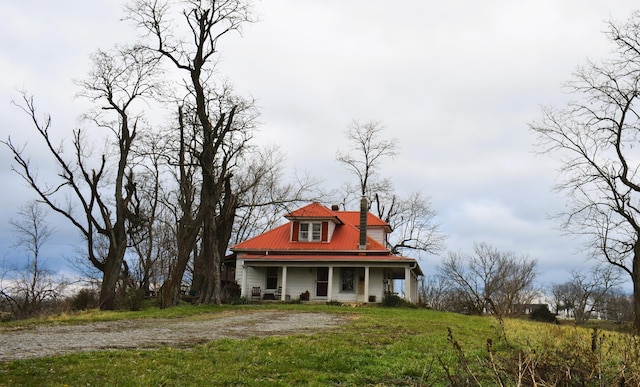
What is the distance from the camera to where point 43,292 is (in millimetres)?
34156

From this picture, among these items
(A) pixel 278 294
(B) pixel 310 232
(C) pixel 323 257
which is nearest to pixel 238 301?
(A) pixel 278 294

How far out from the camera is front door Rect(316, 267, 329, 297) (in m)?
32.4

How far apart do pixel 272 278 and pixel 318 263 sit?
11.7 feet

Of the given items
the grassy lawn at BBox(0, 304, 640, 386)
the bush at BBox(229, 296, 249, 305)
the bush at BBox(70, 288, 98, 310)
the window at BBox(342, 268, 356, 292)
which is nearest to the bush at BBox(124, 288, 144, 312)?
the bush at BBox(70, 288, 98, 310)

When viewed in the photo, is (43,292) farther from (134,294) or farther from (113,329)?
(113,329)

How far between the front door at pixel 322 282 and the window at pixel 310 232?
193 centimetres

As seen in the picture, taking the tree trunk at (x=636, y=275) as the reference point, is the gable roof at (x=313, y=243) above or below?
above

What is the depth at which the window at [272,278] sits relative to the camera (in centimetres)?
3309

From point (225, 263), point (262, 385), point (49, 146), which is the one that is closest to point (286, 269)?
point (225, 263)

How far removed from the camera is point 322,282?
32500 millimetres

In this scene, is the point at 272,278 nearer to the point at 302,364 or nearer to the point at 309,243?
the point at 309,243

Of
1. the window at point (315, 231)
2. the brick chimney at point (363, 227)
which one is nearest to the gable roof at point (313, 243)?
the brick chimney at point (363, 227)

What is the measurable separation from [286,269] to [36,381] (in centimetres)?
2587

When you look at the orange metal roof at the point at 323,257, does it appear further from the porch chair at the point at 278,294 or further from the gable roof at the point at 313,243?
the porch chair at the point at 278,294
